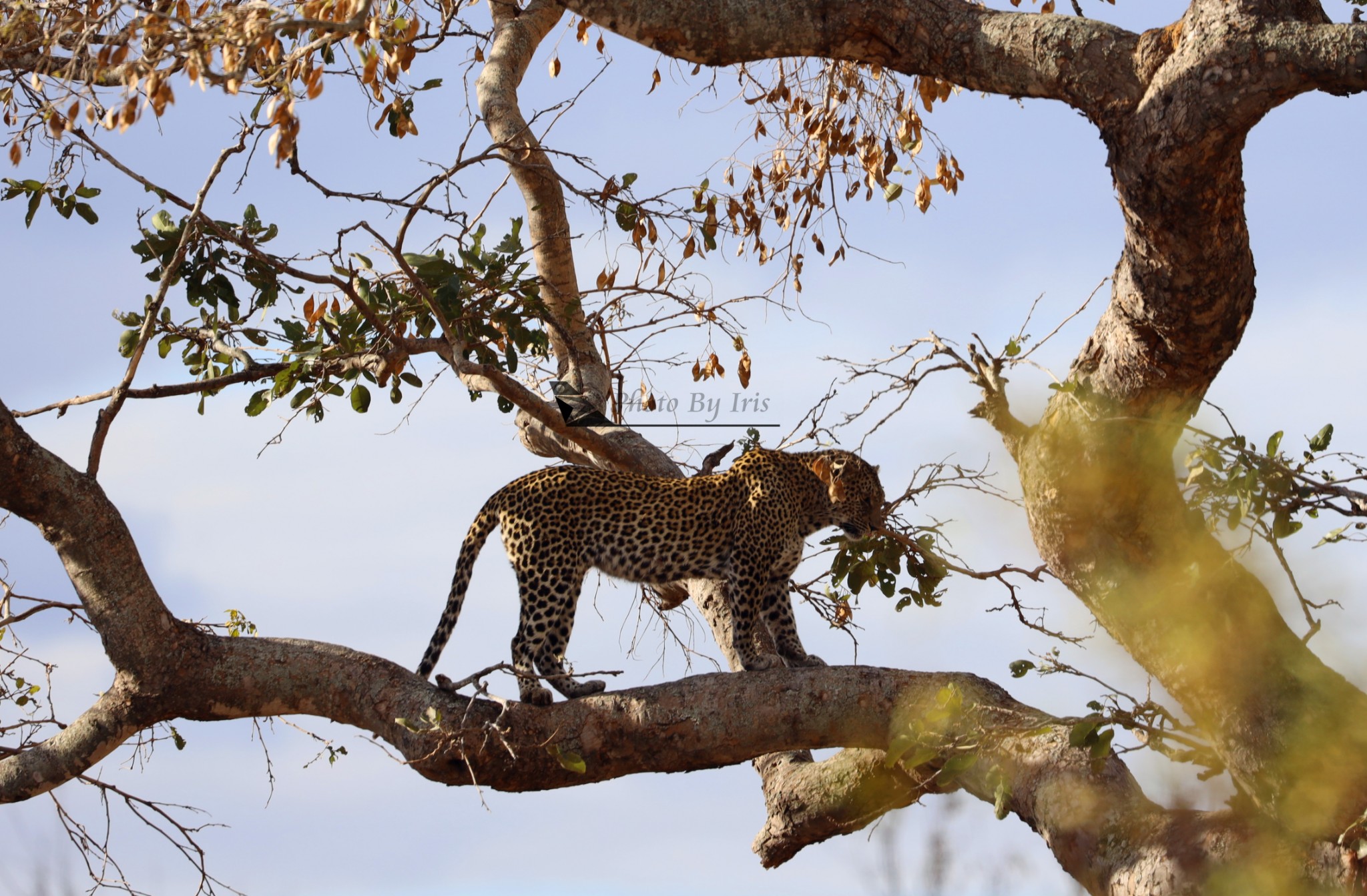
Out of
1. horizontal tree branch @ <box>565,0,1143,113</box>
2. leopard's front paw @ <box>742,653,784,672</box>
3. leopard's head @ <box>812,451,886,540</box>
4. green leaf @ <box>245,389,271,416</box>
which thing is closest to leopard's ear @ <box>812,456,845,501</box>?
leopard's head @ <box>812,451,886,540</box>

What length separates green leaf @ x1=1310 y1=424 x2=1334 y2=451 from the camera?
14.9 ft

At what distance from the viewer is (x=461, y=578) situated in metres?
6.22

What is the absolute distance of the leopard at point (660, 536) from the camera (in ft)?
20.0

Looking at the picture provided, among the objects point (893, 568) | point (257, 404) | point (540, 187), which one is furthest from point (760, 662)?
point (540, 187)

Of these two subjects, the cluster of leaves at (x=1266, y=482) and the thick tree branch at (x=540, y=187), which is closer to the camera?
the cluster of leaves at (x=1266, y=482)

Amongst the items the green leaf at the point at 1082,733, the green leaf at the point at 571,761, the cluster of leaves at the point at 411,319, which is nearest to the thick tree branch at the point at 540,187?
the cluster of leaves at the point at 411,319

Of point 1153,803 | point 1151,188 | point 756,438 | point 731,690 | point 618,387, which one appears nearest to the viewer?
point 1151,188

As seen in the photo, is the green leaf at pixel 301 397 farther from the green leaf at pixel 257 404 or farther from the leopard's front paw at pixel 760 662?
the leopard's front paw at pixel 760 662

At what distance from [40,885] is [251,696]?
155 cm

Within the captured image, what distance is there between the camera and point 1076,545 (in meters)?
5.43

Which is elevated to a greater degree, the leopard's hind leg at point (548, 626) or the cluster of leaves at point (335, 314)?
the cluster of leaves at point (335, 314)

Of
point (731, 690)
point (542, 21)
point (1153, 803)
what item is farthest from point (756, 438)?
point (542, 21)

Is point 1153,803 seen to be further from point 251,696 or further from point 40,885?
point 40,885

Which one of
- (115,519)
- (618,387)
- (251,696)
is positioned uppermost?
(618,387)
